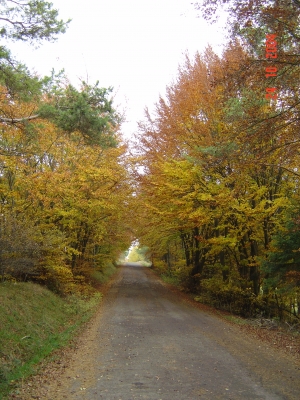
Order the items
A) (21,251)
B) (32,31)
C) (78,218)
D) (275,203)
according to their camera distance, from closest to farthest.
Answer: (32,31)
(21,251)
(275,203)
(78,218)

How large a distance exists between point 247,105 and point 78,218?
10.9 metres

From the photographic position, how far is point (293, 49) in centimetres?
748

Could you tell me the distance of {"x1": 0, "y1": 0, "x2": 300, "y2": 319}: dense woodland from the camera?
8.41 meters

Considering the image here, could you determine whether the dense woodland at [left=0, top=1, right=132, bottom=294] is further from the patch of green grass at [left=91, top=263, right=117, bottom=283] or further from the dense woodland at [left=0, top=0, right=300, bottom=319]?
the patch of green grass at [left=91, top=263, right=117, bottom=283]

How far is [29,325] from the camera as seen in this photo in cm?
926

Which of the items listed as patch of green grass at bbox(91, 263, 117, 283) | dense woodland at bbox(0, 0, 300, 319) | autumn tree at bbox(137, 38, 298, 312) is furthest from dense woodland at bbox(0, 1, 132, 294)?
patch of green grass at bbox(91, 263, 117, 283)

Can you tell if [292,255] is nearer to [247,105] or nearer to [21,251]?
[247,105]

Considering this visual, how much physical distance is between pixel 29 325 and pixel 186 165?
31.1ft

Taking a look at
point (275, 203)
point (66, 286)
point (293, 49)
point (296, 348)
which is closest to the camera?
point (293, 49)

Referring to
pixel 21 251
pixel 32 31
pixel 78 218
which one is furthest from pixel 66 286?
pixel 32 31

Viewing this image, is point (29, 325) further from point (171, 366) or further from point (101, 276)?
point (101, 276)

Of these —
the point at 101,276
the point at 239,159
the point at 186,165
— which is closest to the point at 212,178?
the point at 186,165

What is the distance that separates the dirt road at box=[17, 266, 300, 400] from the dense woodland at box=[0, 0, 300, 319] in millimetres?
3523

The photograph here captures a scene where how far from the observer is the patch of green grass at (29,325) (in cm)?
695
